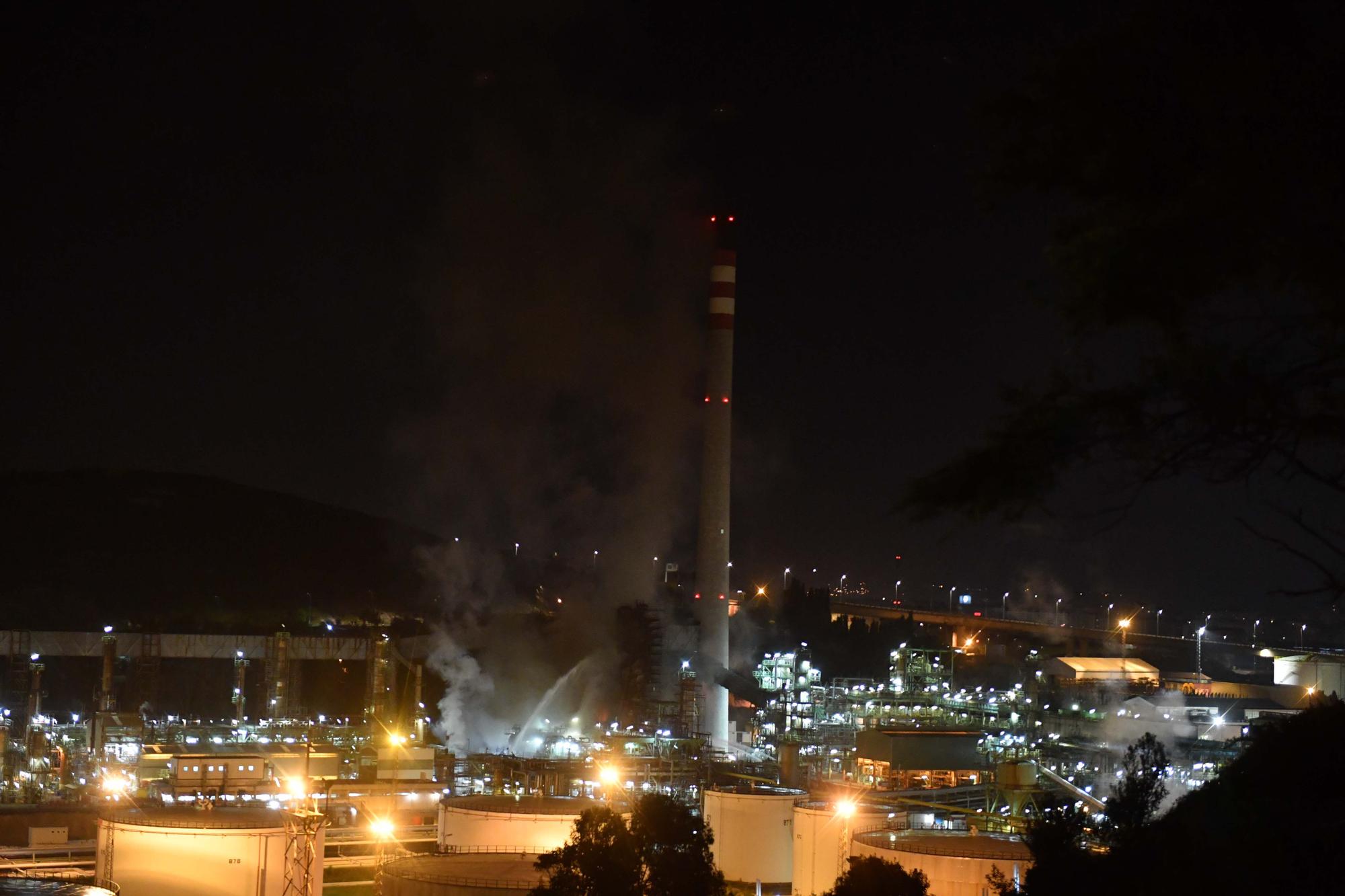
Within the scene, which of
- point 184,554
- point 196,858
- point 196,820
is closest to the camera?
point 196,858

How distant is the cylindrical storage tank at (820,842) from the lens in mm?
20219

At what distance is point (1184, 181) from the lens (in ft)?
16.9

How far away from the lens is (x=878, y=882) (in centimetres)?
1171

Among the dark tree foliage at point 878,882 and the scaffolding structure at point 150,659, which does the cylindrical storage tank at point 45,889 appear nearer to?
the dark tree foliage at point 878,882

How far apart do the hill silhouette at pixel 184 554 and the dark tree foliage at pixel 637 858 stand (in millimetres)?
40850

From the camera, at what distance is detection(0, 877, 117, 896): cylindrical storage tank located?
52.5 ft

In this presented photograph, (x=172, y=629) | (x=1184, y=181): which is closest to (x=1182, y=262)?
(x=1184, y=181)

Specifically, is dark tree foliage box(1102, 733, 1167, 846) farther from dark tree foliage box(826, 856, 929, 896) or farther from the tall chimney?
the tall chimney

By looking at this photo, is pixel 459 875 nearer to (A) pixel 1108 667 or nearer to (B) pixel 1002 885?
(B) pixel 1002 885

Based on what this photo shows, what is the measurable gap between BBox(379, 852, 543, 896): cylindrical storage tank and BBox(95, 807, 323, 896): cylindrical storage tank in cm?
141

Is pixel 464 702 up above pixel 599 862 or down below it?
above

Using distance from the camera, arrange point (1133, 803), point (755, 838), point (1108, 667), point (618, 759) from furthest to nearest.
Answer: point (1108, 667) < point (618, 759) < point (755, 838) < point (1133, 803)

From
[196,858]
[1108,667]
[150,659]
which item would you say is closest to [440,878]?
[196,858]

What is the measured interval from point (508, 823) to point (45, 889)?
735 centimetres
